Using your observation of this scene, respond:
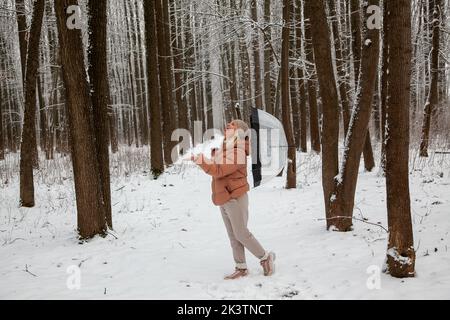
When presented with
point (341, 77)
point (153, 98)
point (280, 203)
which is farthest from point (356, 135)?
point (153, 98)

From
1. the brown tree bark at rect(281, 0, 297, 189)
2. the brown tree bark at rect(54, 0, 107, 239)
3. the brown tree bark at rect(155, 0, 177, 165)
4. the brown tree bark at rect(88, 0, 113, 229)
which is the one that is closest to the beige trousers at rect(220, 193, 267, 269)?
the brown tree bark at rect(54, 0, 107, 239)

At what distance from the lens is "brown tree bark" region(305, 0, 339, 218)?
5.47 meters

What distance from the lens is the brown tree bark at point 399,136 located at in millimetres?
3535

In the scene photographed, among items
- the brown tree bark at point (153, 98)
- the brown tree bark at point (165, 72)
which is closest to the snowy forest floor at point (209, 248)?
the brown tree bark at point (153, 98)

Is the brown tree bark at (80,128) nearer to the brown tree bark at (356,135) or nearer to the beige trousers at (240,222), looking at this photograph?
the beige trousers at (240,222)

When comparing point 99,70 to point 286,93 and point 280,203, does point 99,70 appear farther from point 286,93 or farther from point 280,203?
point 286,93

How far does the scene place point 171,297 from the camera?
12.2ft

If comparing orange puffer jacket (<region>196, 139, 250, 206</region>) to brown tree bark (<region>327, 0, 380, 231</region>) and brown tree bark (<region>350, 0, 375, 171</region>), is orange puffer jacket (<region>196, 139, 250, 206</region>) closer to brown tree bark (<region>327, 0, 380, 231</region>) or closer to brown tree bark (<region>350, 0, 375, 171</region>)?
brown tree bark (<region>327, 0, 380, 231</region>)

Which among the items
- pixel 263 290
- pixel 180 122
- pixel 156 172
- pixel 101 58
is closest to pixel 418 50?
pixel 180 122

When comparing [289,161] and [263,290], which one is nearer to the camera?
[263,290]

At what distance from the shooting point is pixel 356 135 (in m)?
5.23

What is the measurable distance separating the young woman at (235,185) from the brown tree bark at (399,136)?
1307 millimetres
